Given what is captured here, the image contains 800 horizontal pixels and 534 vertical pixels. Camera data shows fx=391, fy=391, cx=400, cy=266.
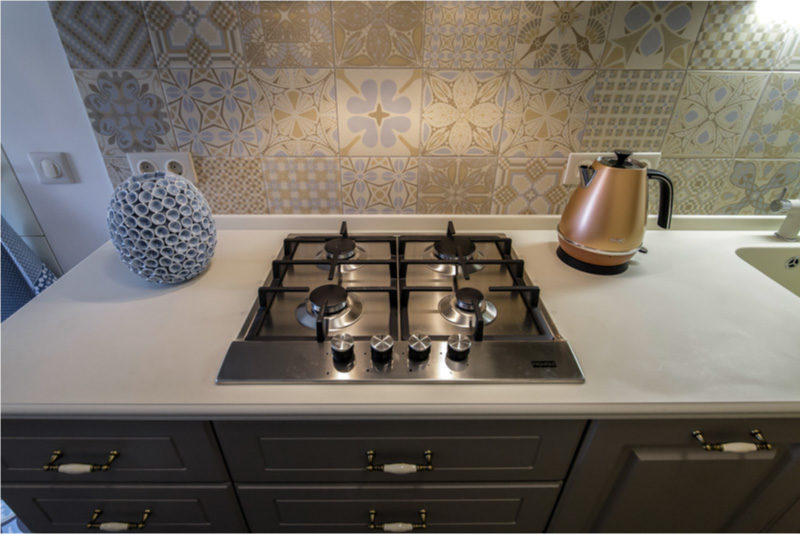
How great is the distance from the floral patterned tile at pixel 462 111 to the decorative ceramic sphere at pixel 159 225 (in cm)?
59

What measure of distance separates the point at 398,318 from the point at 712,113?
0.97m

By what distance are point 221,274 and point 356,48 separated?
631mm

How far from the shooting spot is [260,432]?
26.8 inches

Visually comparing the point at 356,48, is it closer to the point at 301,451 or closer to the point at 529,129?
the point at 529,129

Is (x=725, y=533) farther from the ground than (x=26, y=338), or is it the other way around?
(x=26, y=338)

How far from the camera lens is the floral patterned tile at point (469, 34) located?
2.94ft

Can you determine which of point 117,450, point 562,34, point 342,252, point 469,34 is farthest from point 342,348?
point 562,34

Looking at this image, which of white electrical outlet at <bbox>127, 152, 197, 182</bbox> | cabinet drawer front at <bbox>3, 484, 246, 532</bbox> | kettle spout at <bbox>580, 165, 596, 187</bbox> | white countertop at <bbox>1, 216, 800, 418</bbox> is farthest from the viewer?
white electrical outlet at <bbox>127, 152, 197, 182</bbox>

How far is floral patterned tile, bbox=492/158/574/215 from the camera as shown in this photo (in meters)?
1.08

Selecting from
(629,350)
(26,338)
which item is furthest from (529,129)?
(26,338)

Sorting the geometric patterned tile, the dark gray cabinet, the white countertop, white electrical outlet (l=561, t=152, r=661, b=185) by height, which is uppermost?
the geometric patterned tile

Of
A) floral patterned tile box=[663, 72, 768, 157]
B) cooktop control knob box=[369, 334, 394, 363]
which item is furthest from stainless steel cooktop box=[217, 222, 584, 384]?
floral patterned tile box=[663, 72, 768, 157]

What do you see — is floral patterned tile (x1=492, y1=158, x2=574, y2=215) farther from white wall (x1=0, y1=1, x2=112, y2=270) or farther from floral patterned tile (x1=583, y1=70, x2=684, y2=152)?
white wall (x1=0, y1=1, x2=112, y2=270)

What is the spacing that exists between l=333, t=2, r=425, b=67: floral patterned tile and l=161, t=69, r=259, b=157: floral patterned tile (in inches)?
10.3
